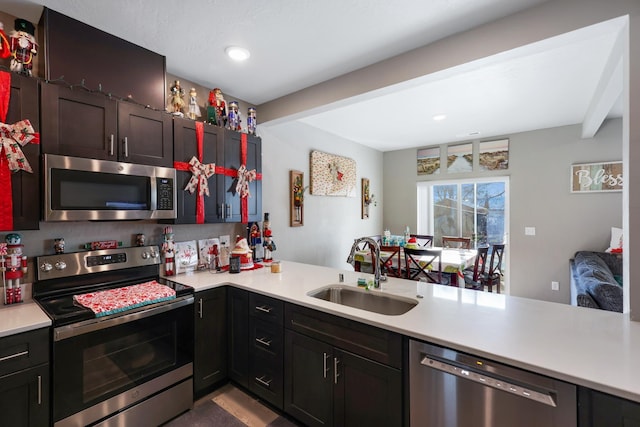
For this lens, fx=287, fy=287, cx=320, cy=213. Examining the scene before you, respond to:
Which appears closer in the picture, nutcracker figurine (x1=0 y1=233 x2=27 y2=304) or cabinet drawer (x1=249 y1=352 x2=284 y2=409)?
nutcracker figurine (x1=0 y1=233 x2=27 y2=304)

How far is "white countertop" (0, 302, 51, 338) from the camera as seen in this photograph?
135cm

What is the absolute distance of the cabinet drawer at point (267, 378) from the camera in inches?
75.1

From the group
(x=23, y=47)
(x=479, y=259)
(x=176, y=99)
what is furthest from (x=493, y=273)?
(x=23, y=47)

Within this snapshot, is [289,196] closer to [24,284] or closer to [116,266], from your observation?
[116,266]

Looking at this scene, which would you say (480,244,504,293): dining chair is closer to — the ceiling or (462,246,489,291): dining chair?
(462,246,489,291): dining chair

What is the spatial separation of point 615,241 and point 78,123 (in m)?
5.60

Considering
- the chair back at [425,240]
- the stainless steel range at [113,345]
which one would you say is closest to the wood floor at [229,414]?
the stainless steel range at [113,345]

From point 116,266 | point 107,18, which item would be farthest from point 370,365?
point 107,18

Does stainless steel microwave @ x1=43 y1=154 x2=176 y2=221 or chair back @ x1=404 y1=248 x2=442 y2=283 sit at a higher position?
stainless steel microwave @ x1=43 y1=154 x2=176 y2=221

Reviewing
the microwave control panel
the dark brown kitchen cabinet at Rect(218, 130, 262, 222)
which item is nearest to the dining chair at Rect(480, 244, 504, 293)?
the dark brown kitchen cabinet at Rect(218, 130, 262, 222)

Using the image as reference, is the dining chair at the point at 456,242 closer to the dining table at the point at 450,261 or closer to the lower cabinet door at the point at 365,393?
the dining table at the point at 450,261

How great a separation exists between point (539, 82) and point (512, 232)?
8.20 feet

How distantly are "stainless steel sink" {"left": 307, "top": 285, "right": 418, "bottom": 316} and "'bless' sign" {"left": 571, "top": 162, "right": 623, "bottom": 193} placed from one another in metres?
3.82

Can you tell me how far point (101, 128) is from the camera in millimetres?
1838
